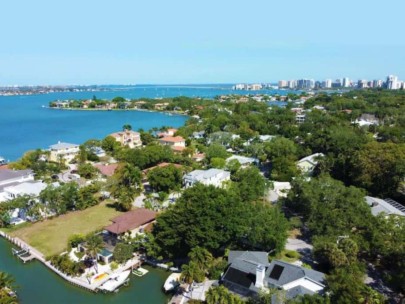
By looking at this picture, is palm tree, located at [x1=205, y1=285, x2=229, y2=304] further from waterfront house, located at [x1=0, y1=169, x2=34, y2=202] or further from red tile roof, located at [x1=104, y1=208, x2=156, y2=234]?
waterfront house, located at [x1=0, y1=169, x2=34, y2=202]

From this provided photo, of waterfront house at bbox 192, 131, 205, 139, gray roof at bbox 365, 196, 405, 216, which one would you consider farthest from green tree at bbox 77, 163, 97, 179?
gray roof at bbox 365, 196, 405, 216

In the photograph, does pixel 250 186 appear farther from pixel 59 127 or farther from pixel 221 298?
pixel 59 127

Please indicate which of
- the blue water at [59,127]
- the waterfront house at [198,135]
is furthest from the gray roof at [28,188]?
the waterfront house at [198,135]

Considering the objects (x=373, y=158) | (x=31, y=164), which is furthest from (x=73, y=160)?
(x=373, y=158)

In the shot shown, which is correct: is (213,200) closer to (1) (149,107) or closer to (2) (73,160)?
(2) (73,160)

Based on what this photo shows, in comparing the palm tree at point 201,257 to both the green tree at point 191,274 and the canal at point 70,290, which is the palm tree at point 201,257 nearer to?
the green tree at point 191,274

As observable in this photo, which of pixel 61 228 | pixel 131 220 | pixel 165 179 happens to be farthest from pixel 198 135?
pixel 131 220
